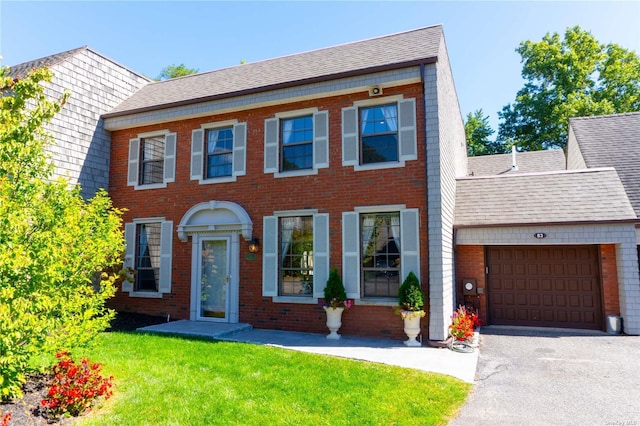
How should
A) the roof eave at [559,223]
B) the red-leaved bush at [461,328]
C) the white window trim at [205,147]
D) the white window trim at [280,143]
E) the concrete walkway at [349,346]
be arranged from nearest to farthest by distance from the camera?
the concrete walkway at [349,346], the red-leaved bush at [461,328], the roof eave at [559,223], the white window trim at [280,143], the white window trim at [205,147]

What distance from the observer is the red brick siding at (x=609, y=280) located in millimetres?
8898

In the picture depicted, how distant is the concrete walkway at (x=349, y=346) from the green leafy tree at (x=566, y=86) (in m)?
21.6

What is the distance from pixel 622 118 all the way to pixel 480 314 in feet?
28.5

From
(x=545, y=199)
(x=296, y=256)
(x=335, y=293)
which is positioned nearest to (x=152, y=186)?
(x=296, y=256)

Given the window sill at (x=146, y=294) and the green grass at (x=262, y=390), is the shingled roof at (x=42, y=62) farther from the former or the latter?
the green grass at (x=262, y=390)

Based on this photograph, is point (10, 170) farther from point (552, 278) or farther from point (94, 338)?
point (552, 278)

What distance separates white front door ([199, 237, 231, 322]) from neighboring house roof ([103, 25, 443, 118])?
3.74 m

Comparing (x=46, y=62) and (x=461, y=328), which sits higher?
(x=46, y=62)

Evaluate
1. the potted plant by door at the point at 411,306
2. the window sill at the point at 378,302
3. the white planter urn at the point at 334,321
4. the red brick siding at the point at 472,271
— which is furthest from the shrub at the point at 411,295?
the red brick siding at the point at 472,271

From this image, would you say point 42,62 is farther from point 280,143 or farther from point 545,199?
point 545,199

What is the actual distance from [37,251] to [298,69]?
25.1 feet

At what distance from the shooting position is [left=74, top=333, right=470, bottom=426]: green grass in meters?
4.28

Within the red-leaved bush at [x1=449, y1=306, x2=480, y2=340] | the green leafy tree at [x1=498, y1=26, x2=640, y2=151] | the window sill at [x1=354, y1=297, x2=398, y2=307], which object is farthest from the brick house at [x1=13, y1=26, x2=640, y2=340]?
the green leafy tree at [x1=498, y1=26, x2=640, y2=151]

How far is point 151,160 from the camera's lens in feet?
36.4
